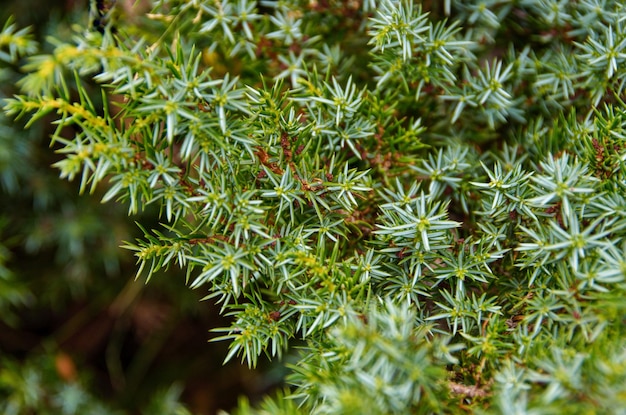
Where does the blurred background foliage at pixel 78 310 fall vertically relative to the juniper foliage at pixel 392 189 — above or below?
below

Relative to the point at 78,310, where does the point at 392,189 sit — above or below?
above

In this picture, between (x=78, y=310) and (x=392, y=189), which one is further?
(x=78, y=310)

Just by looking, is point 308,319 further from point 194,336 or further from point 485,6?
point 194,336

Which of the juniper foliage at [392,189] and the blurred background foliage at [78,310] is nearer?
the juniper foliage at [392,189]

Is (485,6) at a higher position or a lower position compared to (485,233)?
higher

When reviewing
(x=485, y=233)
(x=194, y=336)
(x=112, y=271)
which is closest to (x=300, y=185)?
(x=485, y=233)

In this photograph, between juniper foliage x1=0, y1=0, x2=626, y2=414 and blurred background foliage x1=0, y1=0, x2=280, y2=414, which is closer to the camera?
juniper foliage x1=0, y1=0, x2=626, y2=414

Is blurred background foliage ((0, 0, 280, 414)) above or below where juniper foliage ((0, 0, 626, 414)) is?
below

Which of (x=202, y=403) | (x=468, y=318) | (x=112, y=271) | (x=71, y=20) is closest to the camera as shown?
(x=468, y=318)
